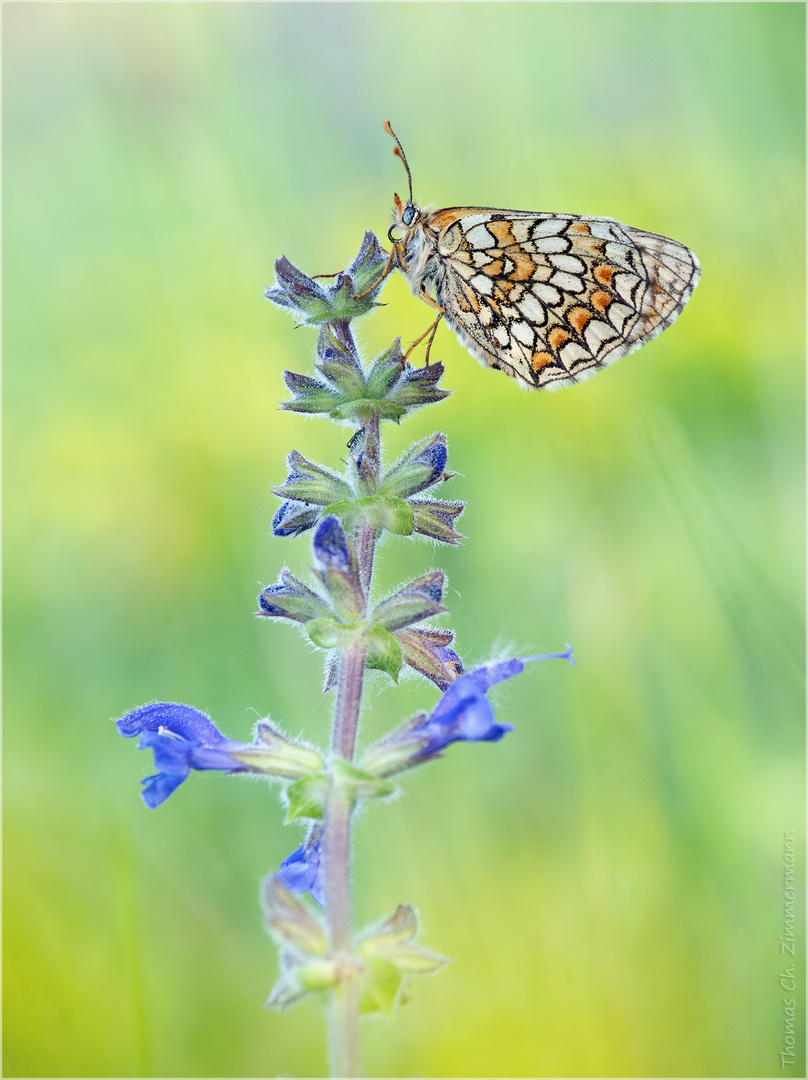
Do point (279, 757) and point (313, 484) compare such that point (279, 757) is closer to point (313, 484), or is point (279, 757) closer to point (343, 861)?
point (343, 861)

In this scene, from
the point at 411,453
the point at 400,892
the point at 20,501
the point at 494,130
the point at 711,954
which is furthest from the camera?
the point at 494,130

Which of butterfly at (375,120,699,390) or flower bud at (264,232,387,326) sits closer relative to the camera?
flower bud at (264,232,387,326)

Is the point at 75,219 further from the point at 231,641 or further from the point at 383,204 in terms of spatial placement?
the point at 231,641

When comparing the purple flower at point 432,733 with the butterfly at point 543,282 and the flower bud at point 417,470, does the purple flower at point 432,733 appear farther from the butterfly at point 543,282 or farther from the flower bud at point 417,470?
the butterfly at point 543,282

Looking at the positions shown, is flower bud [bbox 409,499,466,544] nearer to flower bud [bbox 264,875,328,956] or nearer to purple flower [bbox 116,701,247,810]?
purple flower [bbox 116,701,247,810]

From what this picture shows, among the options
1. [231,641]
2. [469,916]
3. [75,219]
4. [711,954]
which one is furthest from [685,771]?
[75,219]

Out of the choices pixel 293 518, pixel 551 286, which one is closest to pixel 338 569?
pixel 293 518

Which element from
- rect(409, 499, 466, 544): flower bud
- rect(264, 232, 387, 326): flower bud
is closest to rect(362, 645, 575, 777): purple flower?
rect(409, 499, 466, 544): flower bud
